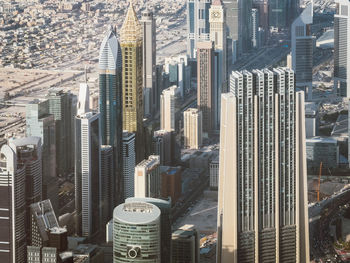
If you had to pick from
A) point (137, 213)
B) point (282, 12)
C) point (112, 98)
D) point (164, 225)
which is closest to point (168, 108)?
point (112, 98)

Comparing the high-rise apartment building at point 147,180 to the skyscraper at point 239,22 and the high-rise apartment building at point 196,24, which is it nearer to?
the high-rise apartment building at point 196,24

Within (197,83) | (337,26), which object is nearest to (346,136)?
(197,83)

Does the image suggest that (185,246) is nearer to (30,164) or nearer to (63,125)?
(30,164)

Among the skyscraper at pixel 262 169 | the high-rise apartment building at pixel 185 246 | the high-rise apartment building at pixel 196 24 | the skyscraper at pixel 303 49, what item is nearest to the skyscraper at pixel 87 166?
the high-rise apartment building at pixel 185 246

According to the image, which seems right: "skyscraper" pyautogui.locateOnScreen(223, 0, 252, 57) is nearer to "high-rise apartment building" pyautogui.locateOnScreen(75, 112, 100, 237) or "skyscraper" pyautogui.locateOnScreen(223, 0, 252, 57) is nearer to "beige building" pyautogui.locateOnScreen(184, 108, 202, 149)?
"beige building" pyautogui.locateOnScreen(184, 108, 202, 149)

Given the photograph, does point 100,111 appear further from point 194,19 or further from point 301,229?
point 194,19

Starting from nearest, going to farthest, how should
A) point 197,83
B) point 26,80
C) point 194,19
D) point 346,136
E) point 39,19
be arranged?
point 26,80
point 39,19
point 346,136
point 197,83
point 194,19
